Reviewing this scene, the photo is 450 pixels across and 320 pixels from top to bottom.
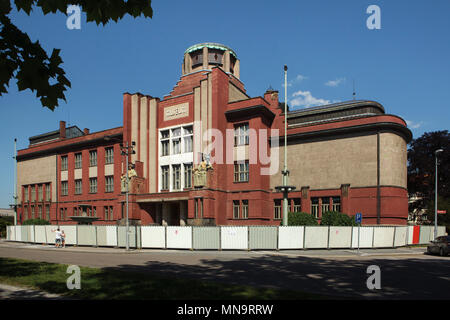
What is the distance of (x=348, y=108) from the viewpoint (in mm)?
42688

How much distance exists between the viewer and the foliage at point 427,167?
49.1 meters

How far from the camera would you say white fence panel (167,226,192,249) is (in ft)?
87.0

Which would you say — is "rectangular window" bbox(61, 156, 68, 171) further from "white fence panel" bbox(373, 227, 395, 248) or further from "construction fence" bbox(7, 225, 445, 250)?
"white fence panel" bbox(373, 227, 395, 248)

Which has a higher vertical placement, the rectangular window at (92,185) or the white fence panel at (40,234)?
the rectangular window at (92,185)

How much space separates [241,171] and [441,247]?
20.2 meters

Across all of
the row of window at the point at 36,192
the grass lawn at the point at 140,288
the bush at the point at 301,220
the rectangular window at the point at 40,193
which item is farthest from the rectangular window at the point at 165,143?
the grass lawn at the point at 140,288

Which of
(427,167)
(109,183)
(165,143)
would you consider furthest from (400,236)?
(109,183)

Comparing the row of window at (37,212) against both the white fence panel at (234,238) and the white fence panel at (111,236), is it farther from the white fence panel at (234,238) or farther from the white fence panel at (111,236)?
the white fence panel at (234,238)

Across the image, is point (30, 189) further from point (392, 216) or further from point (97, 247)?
point (392, 216)

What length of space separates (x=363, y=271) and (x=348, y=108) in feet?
Answer: 104

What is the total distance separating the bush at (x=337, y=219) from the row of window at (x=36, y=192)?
143ft

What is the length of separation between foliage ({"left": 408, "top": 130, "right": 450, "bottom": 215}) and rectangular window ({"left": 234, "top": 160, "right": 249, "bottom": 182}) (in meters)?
28.7
